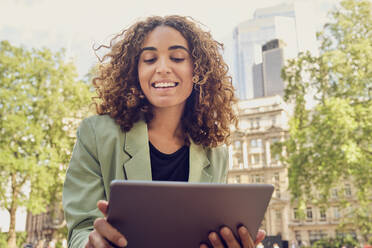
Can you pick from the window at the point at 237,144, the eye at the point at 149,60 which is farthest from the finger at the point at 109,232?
the window at the point at 237,144

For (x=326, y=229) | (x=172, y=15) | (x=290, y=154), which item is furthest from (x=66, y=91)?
(x=326, y=229)

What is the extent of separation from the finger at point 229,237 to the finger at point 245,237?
3 centimetres

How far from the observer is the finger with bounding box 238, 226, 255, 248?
4.64ft

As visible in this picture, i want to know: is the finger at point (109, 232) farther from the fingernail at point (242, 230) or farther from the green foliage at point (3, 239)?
the green foliage at point (3, 239)

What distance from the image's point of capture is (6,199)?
59.4 ft

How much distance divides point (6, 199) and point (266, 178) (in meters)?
36.6

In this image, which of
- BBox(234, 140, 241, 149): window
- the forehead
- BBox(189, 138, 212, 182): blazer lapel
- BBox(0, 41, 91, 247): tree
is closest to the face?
the forehead

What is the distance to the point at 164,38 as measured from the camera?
2.09m

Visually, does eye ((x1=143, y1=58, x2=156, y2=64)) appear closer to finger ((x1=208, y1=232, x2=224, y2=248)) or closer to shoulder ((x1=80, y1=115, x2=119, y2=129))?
shoulder ((x1=80, y1=115, x2=119, y2=129))

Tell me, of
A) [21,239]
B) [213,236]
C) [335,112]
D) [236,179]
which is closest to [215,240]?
[213,236]

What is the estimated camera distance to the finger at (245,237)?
1414mm

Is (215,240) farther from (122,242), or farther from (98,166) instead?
(98,166)

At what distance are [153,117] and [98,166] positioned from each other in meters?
0.47

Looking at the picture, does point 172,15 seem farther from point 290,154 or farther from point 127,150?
point 290,154
